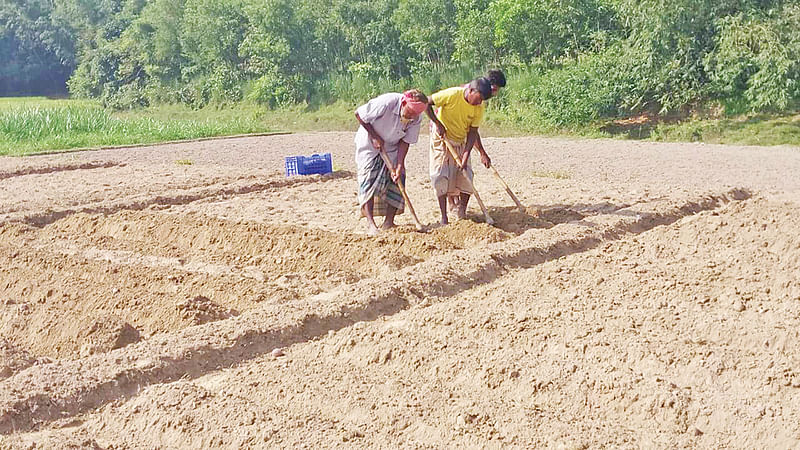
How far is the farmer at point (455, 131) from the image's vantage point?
8195 mm

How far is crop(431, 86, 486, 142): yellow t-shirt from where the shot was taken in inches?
328

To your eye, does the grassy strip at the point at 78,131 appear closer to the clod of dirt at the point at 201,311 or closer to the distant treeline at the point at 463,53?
the distant treeline at the point at 463,53

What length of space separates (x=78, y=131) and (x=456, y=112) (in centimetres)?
1712

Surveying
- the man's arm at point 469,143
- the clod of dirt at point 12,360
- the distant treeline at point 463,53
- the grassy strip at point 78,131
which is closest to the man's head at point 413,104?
the man's arm at point 469,143

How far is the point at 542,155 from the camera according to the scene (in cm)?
1431

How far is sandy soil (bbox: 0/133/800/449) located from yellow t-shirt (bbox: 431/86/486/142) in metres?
0.84

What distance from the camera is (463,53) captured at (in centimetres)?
2216

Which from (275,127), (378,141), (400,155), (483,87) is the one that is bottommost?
(275,127)

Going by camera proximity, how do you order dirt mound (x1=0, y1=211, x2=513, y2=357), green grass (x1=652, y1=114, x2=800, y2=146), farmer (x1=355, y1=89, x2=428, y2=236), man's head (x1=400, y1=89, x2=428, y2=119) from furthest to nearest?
1. green grass (x1=652, y1=114, x2=800, y2=146)
2. farmer (x1=355, y1=89, x2=428, y2=236)
3. man's head (x1=400, y1=89, x2=428, y2=119)
4. dirt mound (x1=0, y1=211, x2=513, y2=357)

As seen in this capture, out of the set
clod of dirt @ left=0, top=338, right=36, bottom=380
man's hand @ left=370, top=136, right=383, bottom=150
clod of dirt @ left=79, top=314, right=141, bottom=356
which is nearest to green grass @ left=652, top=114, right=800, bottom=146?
man's hand @ left=370, top=136, right=383, bottom=150

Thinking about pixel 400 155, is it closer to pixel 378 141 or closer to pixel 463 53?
pixel 378 141

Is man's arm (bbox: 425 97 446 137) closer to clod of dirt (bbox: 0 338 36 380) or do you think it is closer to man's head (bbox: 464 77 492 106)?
man's head (bbox: 464 77 492 106)

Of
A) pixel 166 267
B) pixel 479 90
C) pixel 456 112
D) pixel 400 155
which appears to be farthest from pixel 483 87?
pixel 166 267

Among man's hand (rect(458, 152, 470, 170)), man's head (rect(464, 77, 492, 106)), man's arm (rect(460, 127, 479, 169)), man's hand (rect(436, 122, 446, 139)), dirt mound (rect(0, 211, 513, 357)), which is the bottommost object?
dirt mound (rect(0, 211, 513, 357))
